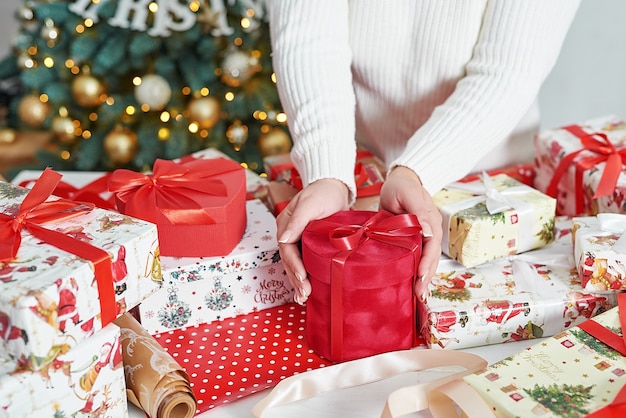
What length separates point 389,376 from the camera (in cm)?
98

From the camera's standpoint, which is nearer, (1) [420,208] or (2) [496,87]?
(1) [420,208]

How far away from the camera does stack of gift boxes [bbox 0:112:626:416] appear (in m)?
1.01

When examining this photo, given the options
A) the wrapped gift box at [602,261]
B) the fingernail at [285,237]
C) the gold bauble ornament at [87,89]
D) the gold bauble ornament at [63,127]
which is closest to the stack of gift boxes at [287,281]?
the wrapped gift box at [602,261]

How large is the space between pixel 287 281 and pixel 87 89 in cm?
142

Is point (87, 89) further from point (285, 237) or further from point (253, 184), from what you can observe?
point (285, 237)

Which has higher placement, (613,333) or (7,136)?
(613,333)

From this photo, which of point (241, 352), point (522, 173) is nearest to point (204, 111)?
point (522, 173)

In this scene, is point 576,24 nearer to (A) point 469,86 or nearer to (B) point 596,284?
(A) point 469,86

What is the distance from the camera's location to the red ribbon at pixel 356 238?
0.96 m

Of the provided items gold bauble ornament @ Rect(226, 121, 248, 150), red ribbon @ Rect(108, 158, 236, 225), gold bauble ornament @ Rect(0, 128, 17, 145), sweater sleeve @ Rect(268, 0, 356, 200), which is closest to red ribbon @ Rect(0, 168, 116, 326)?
red ribbon @ Rect(108, 158, 236, 225)

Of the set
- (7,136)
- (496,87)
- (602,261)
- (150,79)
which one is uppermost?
(496,87)

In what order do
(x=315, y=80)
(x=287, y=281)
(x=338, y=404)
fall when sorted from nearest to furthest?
(x=338, y=404) < (x=287, y=281) < (x=315, y=80)

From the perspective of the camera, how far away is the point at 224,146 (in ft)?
7.74

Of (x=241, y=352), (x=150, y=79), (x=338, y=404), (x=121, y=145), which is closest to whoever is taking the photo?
(x=338, y=404)
